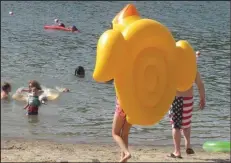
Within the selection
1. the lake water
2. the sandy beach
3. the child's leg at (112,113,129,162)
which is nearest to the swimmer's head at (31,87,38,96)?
the lake water

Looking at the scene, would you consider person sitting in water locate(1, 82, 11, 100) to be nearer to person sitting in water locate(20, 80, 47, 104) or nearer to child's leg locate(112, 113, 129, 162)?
person sitting in water locate(20, 80, 47, 104)

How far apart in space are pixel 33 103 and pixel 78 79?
423 centimetres

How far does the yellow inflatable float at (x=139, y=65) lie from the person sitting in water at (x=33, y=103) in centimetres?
417

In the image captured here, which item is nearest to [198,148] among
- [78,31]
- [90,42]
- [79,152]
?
[79,152]

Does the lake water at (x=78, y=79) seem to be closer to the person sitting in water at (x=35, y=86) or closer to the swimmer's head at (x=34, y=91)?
the person sitting in water at (x=35, y=86)

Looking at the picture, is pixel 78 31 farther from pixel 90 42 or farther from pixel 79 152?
pixel 79 152

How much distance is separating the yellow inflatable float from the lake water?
2821mm

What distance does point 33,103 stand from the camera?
974cm

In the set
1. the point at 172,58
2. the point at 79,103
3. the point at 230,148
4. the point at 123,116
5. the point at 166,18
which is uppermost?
the point at 172,58

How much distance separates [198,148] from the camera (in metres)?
8.39

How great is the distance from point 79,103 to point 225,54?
9.87 m

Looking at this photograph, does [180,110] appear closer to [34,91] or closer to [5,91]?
[34,91]

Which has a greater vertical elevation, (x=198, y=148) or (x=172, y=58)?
(x=172, y=58)

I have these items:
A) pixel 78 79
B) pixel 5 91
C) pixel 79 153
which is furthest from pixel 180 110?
pixel 78 79
